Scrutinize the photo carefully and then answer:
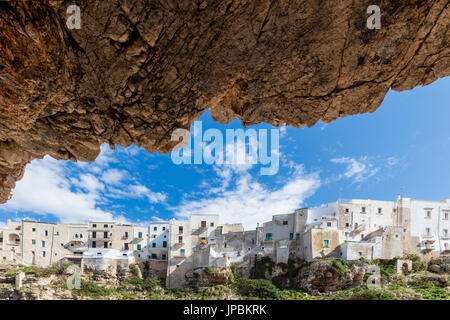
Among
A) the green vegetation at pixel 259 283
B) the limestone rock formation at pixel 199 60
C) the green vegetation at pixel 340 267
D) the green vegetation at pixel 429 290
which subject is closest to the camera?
the limestone rock formation at pixel 199 60

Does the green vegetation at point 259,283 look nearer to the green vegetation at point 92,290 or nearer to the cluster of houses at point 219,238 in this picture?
the green vegetation at point 92,290

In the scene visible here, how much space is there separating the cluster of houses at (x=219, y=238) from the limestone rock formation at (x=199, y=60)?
3983cm

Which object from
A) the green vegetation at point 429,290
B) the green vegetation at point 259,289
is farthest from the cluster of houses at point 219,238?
the green vegetation at point 429,290

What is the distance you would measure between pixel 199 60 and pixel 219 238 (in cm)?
4781

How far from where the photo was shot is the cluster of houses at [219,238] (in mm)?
45438

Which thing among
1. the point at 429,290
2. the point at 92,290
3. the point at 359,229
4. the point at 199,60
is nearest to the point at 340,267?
the point at 429,290

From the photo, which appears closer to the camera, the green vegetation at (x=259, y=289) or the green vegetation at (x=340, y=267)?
the green vegetation at (x=340, y=267)

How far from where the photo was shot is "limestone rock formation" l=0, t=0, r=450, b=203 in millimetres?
5992

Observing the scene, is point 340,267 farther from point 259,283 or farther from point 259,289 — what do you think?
point 259,289

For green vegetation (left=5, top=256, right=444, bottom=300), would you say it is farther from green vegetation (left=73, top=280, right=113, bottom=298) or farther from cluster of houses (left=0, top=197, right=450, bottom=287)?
cluster of houses (left=0, top=197, right=450, bottom=287)

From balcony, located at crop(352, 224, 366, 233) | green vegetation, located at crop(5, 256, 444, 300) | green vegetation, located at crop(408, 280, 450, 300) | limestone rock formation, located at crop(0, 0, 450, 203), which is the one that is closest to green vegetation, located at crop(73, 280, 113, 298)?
green vegetation, located at crop(5, 256, 444, 300)

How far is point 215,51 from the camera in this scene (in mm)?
6820

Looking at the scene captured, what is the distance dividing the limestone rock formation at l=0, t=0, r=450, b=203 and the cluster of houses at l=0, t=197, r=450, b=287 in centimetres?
3983

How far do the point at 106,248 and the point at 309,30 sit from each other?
52.3 m
